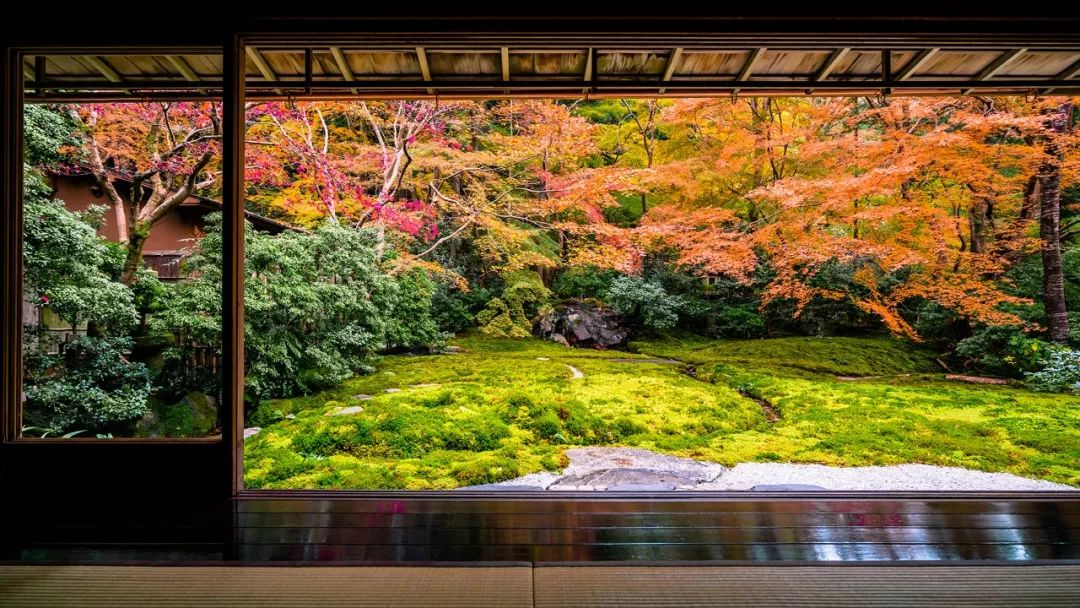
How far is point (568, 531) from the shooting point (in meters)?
1.96

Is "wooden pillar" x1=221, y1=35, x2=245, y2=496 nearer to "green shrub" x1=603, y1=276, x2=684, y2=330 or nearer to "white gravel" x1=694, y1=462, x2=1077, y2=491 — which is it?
"white gravel" x1=694, y1=462, x2=1077, y2=491

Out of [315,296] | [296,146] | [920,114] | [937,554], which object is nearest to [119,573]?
[937,554]

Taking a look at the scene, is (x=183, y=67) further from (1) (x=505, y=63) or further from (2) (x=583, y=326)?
(2) (x=583, y=326)

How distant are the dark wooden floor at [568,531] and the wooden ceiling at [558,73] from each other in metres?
2.11

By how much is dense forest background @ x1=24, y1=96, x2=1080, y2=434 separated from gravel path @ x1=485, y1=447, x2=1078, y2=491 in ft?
10.3

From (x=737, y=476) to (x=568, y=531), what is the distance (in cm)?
293

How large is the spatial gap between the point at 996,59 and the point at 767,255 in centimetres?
649

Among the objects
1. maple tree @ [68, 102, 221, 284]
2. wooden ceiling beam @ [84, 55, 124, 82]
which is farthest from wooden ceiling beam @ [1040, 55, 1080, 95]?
maple tree @ [68, 102, 221, 284]

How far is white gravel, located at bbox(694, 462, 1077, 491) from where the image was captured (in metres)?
4.21

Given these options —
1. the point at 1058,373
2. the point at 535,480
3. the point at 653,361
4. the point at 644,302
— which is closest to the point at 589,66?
the point at 535,480

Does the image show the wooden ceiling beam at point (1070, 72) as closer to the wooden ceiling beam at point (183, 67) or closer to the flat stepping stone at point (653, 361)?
the wooden ceiling beam at point (183, 67)

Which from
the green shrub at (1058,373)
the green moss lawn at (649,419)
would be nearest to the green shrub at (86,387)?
the green moss lawn at (649,419)

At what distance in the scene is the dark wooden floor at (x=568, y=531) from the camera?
5.85 ft

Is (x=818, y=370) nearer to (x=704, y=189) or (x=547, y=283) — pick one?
(x=704, y=189)
